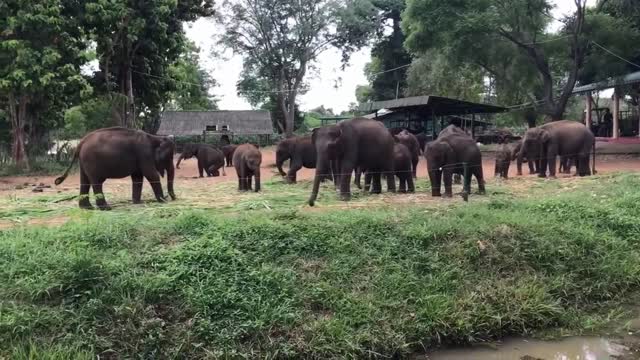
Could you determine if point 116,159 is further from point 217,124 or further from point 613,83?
point 217,124

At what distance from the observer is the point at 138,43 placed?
1049 inches

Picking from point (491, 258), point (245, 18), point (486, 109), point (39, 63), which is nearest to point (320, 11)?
point (245, 18)

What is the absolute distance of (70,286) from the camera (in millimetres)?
6051

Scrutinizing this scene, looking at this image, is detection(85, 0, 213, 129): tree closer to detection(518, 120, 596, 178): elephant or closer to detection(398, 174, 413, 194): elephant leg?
detection(398, 174, 413, 194): elephant leg

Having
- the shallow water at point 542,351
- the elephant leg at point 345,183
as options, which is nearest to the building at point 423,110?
the elephant leg at point 345,183

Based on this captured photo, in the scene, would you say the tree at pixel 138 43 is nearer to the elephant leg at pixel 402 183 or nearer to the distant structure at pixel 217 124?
the distant structure at pixel 217 124

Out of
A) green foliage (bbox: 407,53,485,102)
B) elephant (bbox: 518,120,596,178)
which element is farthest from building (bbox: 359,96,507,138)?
elephant (bbox: 518,120,596,178)

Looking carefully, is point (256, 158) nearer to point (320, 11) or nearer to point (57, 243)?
point (57, 243)

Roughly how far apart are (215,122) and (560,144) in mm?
34740

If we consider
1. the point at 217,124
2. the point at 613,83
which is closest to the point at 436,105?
the point at 613,83

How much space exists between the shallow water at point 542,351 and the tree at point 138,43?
64.9ft

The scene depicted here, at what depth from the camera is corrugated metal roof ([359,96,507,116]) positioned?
89.8ft

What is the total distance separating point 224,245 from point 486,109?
25.5m

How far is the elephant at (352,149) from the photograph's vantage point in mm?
10906
